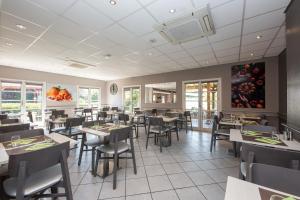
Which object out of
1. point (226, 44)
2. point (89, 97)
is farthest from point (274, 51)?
point (89, 97)

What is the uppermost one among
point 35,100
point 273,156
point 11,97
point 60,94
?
point 60,94

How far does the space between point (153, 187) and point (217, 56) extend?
13.9 ft

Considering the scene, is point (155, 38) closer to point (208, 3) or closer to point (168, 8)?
point (168, 8)

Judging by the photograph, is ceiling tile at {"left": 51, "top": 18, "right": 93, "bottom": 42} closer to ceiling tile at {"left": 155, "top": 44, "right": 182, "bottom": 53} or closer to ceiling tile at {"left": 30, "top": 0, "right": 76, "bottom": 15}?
ceiling tile at {"left": 30, "top": 0, "right": 76, "bottom": 15}

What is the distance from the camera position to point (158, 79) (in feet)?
23.9

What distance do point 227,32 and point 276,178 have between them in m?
2.95

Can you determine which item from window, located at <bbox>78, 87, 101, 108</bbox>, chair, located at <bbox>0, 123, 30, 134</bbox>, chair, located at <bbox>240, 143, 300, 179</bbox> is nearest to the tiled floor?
chair, located at <bbox>240, 143, 300, 179</bbox>

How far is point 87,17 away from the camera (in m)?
2.44

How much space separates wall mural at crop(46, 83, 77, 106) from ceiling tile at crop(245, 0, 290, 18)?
8.13m

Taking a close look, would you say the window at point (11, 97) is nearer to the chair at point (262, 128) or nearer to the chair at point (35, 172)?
the chair at point (35, 172)

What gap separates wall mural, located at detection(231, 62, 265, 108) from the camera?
4785 millimetres

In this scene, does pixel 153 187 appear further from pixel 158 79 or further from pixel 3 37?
pixel 158 79

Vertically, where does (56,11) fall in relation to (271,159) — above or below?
above

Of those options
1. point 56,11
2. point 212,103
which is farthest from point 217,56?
point 56,11
